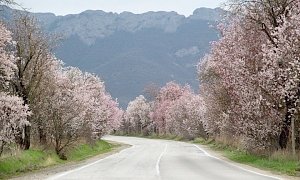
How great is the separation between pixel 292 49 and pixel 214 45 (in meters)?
15.3

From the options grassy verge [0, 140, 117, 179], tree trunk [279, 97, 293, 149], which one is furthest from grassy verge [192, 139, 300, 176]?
grassy verge [0, 140, 117, 179]

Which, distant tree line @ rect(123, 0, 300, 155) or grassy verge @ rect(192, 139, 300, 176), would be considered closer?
→ grassy verge @ rect(192, 139, 300, 176)

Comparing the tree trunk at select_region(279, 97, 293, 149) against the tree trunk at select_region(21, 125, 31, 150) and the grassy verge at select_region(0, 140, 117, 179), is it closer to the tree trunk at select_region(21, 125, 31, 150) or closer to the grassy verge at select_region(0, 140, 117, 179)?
the grassy verge at select_region(0, 140, 117, 179)

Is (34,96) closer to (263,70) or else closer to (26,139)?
(26,139)

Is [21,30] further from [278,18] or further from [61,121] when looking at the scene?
[278,18]

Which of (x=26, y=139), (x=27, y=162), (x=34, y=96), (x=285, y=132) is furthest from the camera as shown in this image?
(x=34, y=96)

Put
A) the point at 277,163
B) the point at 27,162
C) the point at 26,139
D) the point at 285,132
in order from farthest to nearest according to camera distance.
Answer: the point at 26,139, the point at 285,132, the point at 27,162, the point at 277,163

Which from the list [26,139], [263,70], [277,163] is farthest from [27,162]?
[263,70]

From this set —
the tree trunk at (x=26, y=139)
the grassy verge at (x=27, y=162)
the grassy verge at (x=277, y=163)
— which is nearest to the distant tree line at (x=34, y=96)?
the tree trunk at (x=26, y=139)

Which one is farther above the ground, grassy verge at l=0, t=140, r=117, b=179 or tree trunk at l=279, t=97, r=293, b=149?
tree trunk at l=279, t=97, r=293, b=149

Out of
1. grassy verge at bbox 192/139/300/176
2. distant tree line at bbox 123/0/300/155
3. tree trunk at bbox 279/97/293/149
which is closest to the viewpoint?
grassy verge at bbox 192/139/300/176

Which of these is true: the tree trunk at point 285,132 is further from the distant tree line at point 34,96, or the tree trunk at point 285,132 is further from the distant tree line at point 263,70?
the distant tree line at point 34,96

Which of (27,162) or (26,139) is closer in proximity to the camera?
(27,162)

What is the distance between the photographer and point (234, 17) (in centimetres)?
3112
